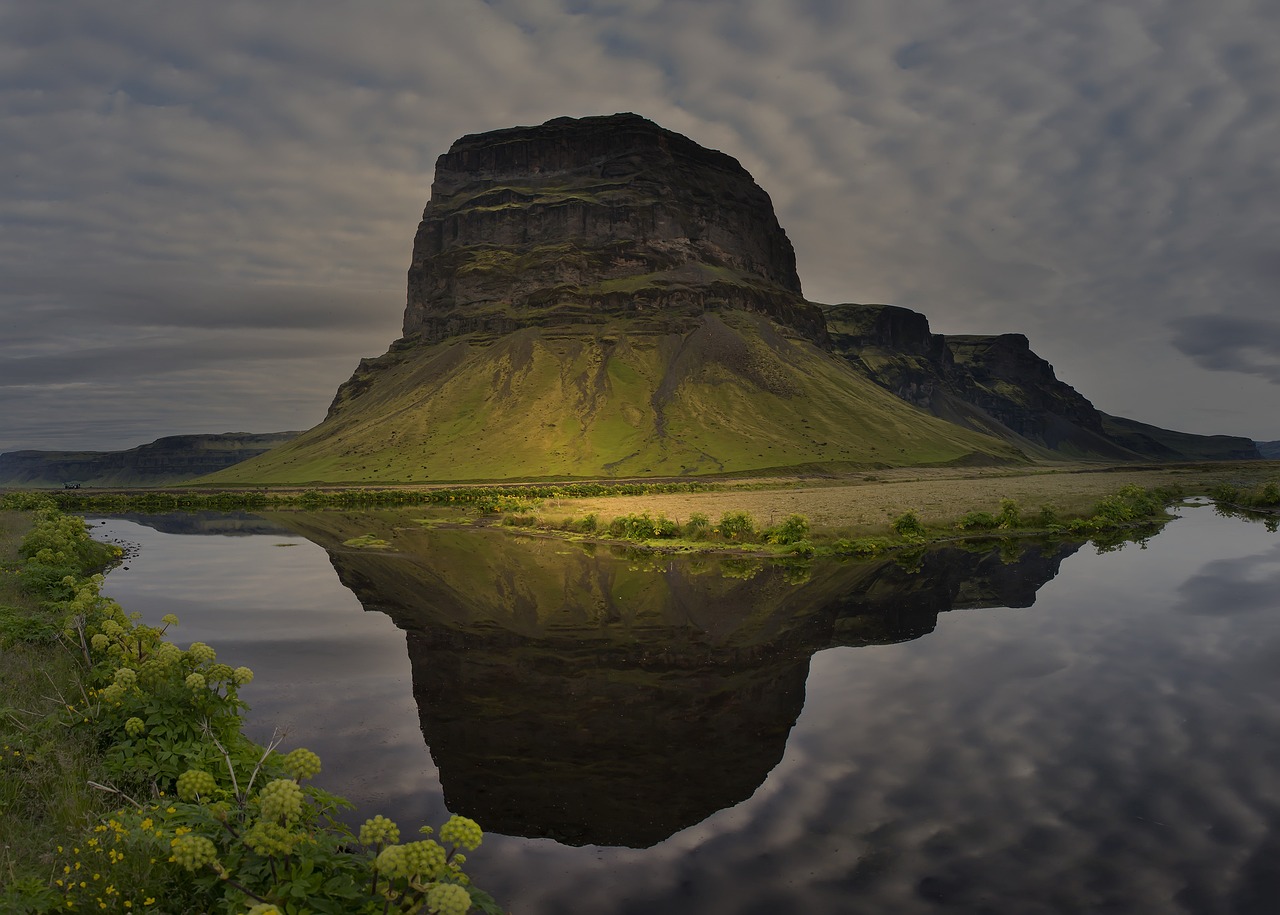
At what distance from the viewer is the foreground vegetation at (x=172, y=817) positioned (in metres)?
6.63

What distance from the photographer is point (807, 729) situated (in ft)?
54.2

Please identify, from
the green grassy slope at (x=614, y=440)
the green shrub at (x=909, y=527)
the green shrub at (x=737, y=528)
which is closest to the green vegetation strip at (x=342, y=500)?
the green grassy slope at (x=614, y=440)

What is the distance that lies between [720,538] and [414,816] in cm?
3773

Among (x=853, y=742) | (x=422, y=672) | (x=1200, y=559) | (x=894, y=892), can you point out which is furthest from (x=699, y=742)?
(x=1200, y=559)

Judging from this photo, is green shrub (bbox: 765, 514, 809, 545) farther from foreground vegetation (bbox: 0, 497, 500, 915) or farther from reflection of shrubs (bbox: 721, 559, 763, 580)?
foreground vegetation (bbox: 0, 497, 500, 915)

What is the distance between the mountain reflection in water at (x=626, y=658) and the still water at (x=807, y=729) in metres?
0.11

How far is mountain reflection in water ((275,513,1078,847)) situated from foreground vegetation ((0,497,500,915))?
11.3ft

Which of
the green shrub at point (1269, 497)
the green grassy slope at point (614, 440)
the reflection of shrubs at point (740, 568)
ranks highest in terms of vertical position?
the green grassy slope at point (614, 440)

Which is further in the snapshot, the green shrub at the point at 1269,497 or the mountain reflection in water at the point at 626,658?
the green shrub at the point at 1269,497

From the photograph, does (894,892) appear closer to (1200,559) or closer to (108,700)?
(108,700)

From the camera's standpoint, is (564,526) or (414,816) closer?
(414,816)

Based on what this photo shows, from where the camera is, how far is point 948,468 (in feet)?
575

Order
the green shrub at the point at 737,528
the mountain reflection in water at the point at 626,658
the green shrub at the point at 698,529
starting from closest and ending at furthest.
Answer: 1. the mountain reflection in water at the point at 626,658
2. the green shrub at the point at 737,528
3. the green shrub at the point at 698,529

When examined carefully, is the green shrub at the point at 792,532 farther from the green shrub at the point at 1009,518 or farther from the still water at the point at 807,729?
the green shrub at the point at 1009,518
